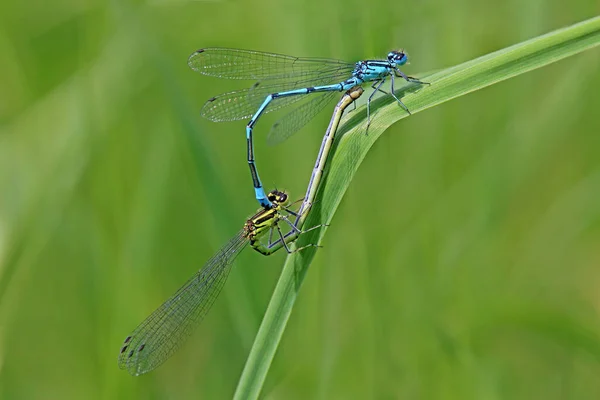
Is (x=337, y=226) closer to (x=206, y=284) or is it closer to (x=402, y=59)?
(x=206, y=284)

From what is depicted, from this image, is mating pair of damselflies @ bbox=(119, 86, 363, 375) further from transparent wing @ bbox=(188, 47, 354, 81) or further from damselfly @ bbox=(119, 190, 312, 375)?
transparent wing @ bbox=(188, 47, 354, 81)

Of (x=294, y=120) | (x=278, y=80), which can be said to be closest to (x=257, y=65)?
(x=278, y=80)

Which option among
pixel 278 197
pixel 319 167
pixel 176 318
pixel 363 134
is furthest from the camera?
pixel 278 197

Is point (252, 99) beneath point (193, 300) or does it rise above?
above

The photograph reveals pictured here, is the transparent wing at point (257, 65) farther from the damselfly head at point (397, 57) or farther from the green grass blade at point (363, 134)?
the green grass blade at point (363, 134)

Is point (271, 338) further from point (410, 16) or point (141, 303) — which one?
point (410, 16)
